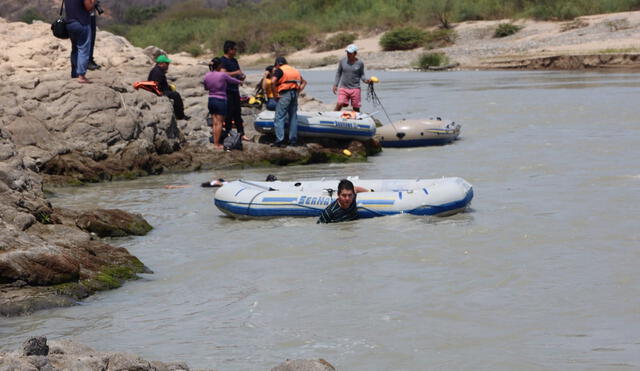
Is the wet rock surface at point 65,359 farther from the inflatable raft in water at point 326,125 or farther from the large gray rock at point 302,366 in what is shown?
the inflatable raft in water at point 326,125

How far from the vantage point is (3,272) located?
8.02 metres

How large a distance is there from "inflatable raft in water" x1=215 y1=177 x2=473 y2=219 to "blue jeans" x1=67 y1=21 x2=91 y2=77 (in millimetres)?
4647

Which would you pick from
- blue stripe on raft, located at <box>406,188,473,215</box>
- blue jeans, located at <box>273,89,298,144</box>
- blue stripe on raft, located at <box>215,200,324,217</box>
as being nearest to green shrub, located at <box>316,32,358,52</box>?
blue jeans, located at <box>273,89,298,144</box>

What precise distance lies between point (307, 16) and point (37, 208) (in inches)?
2236

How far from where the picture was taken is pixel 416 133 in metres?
18.5

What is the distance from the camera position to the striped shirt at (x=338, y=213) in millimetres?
11180

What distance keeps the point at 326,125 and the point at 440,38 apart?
32.5 m

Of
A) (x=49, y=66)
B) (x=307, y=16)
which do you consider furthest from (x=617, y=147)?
(x=307, y=16)

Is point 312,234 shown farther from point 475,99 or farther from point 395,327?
point 475,99

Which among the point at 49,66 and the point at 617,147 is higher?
the point at 49,66

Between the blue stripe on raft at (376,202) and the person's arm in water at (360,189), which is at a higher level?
the person's arm in water at (360,189)

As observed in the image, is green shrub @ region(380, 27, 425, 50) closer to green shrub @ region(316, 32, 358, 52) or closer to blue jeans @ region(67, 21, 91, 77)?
green shrub @ region(316, 32, 358, 52)

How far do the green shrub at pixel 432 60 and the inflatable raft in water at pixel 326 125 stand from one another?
1040 inches

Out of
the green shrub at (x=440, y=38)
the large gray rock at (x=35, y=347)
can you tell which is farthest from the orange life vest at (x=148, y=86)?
the green shrub at (x=440, y=38)
